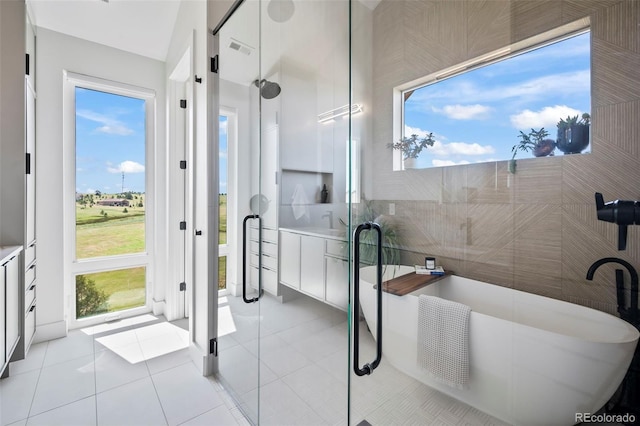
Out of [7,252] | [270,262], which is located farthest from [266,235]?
[7,252]

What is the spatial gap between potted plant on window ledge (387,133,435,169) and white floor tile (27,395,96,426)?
220cm

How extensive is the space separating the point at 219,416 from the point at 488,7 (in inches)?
97.8

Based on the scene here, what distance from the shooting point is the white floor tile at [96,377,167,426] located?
66.1 inches

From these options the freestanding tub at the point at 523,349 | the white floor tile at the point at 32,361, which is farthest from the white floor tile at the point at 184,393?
the freestanding tub at the point at 523,349

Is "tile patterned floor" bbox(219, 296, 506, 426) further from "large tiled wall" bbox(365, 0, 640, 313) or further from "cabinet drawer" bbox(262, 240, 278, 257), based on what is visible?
"large tiled wall" bbox(365, 0, 640, 313)

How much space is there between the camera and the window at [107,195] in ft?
9.26

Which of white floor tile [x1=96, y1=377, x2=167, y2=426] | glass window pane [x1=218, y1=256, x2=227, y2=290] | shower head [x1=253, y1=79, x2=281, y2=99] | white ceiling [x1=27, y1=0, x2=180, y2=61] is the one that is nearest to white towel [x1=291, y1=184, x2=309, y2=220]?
shower head [x1=253, y1=79, x2=281, y2=99]

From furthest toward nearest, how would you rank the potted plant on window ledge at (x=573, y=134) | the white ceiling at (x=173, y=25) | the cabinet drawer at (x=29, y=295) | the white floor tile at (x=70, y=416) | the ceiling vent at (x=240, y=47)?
1. the cabinet drawer at (x=29, y=295)
2. the ceiling vent at (x=240, y=47)
3. the white floor tile at (x=70, y=416)
4. the white ceiling at (x=173, y=25)
5. the potted plant on window ledge at (x=573, y=134)

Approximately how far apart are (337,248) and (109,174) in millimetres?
2925

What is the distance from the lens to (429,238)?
120 cm

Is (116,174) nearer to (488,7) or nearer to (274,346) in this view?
(274,346)

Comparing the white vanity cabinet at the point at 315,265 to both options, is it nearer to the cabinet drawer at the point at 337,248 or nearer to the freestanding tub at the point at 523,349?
the cabinet drawer at the point at 337,248

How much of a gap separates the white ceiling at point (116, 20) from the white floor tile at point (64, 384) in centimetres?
279

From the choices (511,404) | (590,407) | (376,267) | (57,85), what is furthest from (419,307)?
(57,85)
